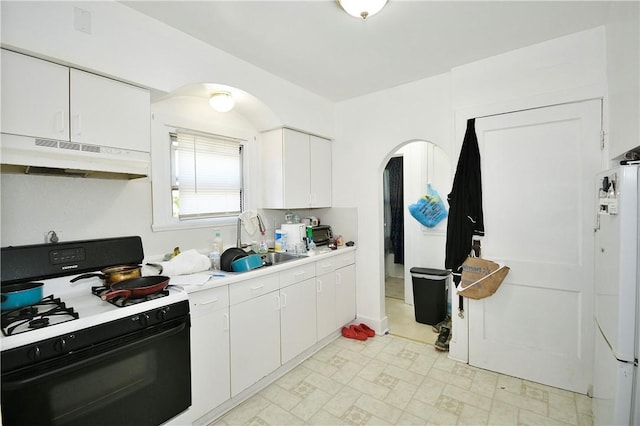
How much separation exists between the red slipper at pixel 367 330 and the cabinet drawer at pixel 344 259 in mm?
705

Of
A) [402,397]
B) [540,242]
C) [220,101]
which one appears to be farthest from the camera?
[220,101]

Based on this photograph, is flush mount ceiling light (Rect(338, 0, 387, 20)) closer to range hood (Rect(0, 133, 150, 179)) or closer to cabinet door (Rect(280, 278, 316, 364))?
range hood (Rect(0, 133, 150, 179))

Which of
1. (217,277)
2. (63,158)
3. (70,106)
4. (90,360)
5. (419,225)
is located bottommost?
(90,360)

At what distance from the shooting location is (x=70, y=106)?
5.16 ft

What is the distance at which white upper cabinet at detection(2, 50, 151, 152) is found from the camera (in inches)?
55.5

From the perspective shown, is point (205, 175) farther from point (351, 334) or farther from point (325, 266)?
point (351, 334)

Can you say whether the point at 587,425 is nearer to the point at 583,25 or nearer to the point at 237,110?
the point at 583,25

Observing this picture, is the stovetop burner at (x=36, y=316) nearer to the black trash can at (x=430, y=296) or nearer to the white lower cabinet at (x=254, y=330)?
the white lower cabinet at (x=254, y=330)

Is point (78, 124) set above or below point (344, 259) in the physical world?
above

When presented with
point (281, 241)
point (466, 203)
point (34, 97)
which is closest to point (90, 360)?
point (34, 97)

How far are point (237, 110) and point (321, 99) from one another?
1.00m

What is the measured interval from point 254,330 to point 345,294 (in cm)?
130

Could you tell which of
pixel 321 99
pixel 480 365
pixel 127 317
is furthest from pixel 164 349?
pixel 321 99

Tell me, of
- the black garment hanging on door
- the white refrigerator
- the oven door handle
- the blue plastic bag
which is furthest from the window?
the white refrigerator
